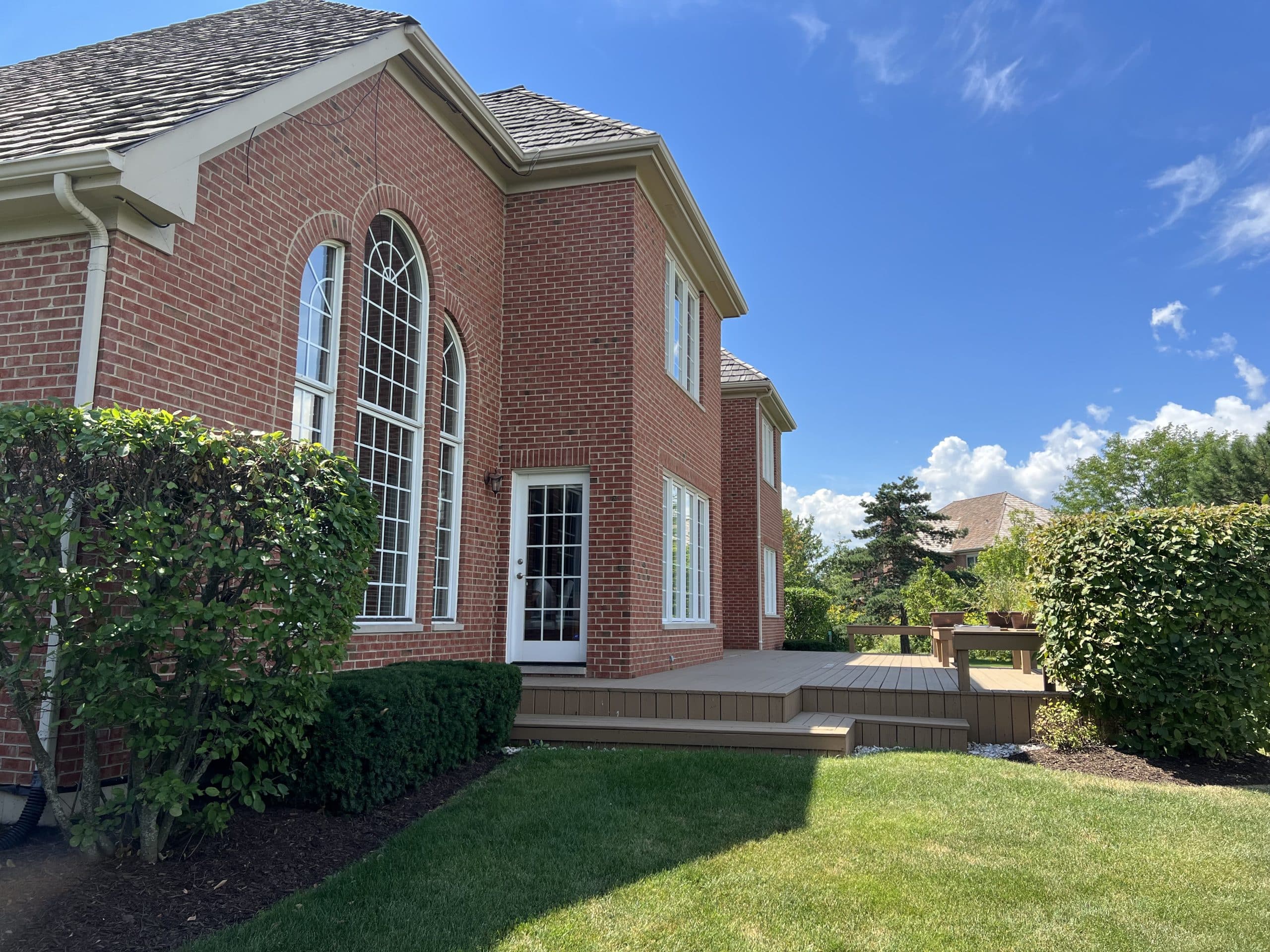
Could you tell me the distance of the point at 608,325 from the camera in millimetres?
9609

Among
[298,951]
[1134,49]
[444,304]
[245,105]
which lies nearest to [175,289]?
[245,105]

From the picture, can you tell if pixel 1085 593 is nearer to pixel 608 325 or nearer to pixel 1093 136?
pixel 608 325

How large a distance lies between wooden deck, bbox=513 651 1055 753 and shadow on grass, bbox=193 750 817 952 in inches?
21.1

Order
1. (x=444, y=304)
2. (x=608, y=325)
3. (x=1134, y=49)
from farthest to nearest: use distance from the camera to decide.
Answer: (x=1134, y=49)
(x=608, y=325)
(x=444, y=304)

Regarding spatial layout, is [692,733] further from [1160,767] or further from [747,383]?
[747,383]

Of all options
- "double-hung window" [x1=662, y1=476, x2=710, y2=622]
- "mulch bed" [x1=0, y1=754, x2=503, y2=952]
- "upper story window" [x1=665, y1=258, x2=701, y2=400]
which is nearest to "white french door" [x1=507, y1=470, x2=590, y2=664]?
"double-hung window" [x1=662, y1=476, x2=710, y2=622]

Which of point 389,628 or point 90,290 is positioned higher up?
point 90,290

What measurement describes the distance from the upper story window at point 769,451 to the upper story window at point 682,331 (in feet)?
20.8

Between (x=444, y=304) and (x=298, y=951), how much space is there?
6378mm

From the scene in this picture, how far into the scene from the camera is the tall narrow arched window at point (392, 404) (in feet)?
23.9

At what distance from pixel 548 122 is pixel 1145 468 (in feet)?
133

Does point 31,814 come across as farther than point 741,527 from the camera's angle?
No

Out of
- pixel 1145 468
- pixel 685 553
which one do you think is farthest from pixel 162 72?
pixel 1145 468

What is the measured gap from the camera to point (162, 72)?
268 inches
